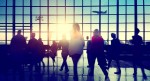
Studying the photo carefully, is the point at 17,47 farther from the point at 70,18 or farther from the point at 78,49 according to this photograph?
the point at 70,18

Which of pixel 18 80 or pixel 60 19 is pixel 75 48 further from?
pixel 60 19

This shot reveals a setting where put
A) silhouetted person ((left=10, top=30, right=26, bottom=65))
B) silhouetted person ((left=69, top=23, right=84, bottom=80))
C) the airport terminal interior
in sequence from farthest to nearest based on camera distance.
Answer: the airport terminal interior < silhouetted person ((left=10, top=30, right=26, bottom=65)) < silhouetted person ((left=69, top=23, right=84, bottom=80))

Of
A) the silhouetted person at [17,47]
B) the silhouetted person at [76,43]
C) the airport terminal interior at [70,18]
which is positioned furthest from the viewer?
the airport terminal interior at [70,18]

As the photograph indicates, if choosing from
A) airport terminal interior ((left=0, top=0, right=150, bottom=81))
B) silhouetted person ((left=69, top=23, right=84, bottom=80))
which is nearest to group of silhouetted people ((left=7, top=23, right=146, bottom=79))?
silhouetted person ((left=69, top=23, right=84, bottom=80))

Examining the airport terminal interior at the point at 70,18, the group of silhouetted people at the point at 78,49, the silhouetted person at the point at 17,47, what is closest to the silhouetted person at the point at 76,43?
the group of silhouetted people at the point at 78,49

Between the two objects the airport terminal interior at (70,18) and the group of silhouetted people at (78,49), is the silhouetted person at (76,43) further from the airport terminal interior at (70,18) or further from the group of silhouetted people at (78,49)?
the airport terminal interior at (70,18)

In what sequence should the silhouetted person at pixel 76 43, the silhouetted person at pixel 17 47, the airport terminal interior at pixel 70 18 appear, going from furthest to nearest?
the airport terminal interior at pixel 70 18, the silhouetted person at pixel 17 47, the silhouetted person at pixel 76 43

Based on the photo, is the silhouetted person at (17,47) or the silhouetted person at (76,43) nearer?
the silhouetted person at (76,43)

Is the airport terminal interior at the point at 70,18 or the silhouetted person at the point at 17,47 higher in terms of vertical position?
the airport terminal interior at the point at 70,18

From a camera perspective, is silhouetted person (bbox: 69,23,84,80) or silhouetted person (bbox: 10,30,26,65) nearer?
silhouetted person (bbox: 69,23,84,80)

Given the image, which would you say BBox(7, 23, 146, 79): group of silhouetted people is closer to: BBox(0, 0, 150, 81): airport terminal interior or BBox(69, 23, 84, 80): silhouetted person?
BBox(69, 23, 84, 80): silhouetted person

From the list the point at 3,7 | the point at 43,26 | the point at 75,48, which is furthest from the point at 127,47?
the point at 75,48

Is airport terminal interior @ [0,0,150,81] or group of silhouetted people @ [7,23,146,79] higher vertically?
airport terminal interior @ [0,0,150,81]

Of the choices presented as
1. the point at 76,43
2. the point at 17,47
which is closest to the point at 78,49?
the point at 76,43
